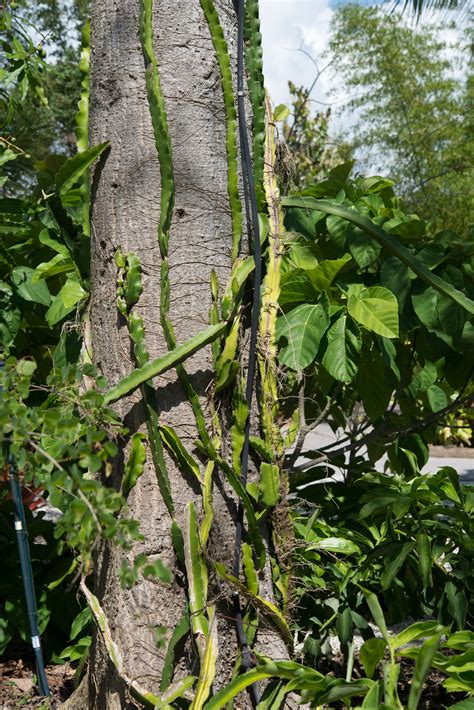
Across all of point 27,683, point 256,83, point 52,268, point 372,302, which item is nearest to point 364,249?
point 372,302

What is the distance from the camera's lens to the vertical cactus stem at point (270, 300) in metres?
1.77

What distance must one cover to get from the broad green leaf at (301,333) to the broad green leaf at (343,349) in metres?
0.04

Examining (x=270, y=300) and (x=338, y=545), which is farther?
(x=338, y=545)

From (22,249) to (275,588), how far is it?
55.2 inches

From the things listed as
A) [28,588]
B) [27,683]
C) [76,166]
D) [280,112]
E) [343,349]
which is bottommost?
[27,683]

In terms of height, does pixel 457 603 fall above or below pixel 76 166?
below

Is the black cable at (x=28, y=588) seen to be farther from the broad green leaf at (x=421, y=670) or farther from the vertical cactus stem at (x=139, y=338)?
the broad green leaf at (x=421, y=670)

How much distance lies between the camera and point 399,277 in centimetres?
215

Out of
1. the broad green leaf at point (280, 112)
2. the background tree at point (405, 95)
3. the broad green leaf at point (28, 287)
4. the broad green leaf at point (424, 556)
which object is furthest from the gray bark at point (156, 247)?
the background tree at point (405, 95)

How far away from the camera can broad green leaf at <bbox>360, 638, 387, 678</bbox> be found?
158 cm

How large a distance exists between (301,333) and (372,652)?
79 centimetres

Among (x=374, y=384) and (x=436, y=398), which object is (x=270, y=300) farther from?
(x=436, y=398)

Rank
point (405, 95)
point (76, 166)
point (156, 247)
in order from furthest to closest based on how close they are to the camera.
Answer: point (405, 95) → point (76, 166) → point (156, 247)

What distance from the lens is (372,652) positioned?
1590 millimetres
